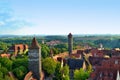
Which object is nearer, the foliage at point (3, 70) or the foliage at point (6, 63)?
the foliage at point (3, 70)

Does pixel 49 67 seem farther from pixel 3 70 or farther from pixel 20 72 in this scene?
pixel 3 70

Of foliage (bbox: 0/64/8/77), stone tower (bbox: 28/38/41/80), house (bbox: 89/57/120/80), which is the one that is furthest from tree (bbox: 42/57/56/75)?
house (bbox: 89/57/120/80)

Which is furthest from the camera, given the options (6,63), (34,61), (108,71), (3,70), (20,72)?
(6,63)

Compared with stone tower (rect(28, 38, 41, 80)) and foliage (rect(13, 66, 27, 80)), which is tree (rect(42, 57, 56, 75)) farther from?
foliage (rect(13, 66, 27, 80))

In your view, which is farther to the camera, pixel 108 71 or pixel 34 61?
pixel 34 61

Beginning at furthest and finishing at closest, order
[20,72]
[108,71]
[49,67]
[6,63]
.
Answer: [49,67], [6,63], [20,72], [108,71]

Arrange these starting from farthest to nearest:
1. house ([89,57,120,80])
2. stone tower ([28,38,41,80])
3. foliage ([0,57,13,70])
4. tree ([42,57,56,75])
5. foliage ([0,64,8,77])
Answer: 1. tree ([42,57,56,75])
2. foliage ([0,57,13,70])
3. stone tower ([28,38,41,80])
4. foliage ([0,64,8,77])
5. house ([89,57,120,80])

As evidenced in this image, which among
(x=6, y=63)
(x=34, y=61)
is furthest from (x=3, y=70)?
(x=34, y=61)

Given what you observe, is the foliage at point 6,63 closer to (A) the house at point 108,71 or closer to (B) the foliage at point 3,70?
(B) the foliage at point 3,70

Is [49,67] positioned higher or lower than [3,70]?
lower

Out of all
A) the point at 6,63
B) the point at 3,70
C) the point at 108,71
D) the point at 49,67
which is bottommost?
the point at 49,67

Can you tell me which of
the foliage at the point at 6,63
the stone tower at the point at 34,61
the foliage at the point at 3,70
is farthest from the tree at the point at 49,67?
the foliage at the point at 3,70

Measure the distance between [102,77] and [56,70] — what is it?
69.1ft

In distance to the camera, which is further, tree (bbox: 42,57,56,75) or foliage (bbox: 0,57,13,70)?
tree (bbox: 42,57,56,75)
